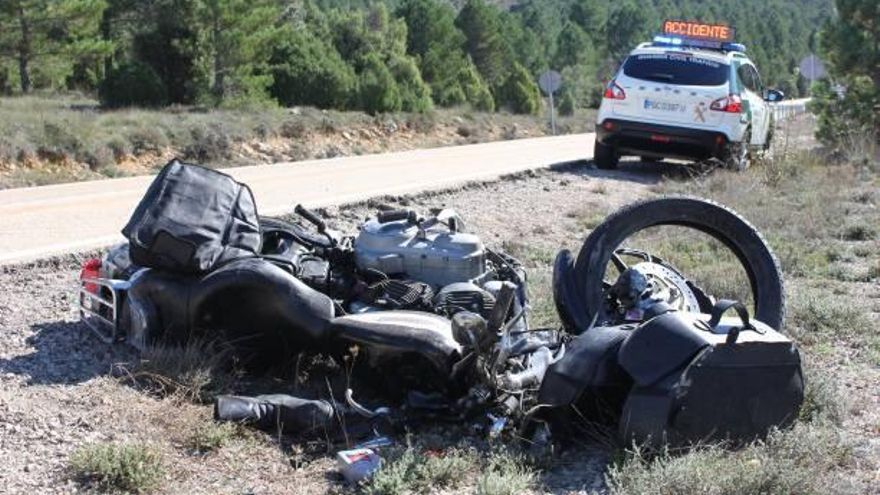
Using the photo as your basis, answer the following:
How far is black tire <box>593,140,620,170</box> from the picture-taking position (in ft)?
57.8

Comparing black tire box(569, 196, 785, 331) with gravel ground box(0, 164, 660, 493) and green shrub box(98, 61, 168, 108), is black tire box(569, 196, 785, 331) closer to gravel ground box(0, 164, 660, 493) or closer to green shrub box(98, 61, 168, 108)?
gravel ground box(0, 164, 660, 493)

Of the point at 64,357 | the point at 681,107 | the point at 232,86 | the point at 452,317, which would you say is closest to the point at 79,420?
the point at 64,357

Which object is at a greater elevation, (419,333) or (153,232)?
(153,232)

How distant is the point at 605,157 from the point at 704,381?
13513 millimetres

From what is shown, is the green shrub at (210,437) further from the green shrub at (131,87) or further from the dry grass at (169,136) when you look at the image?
the green shrub at (131,87)

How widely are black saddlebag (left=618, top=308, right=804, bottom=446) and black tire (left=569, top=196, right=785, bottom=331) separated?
117 cm

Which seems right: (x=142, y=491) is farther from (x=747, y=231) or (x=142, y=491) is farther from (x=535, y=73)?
(x=535, y=73)

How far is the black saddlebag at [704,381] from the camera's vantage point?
4.48m

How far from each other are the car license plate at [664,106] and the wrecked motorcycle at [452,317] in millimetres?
10253

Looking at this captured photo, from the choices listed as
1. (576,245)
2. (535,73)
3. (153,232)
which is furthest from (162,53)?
(535,73)

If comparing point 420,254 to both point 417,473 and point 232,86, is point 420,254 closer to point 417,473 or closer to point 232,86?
point 417,473

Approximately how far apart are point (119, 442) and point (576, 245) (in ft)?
22.2

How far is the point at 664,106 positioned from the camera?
16.4 metres

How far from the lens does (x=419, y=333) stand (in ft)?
16.6
